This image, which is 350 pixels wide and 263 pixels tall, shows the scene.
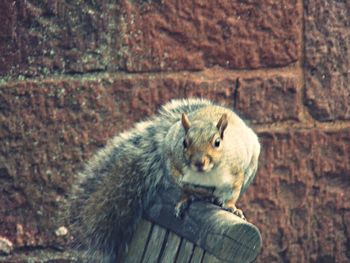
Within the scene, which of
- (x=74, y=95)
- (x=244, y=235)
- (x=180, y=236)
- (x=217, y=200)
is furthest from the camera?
(x=74, y=95)

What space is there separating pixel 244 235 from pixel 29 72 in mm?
1672

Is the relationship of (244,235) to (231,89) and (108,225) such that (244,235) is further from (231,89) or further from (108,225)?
(231,89)

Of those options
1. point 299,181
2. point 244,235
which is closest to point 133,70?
point 299,181

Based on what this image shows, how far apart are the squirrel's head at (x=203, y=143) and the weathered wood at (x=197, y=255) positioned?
0.45 m

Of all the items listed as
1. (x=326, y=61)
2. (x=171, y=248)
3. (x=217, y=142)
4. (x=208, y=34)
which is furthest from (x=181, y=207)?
(x=326, y=61)

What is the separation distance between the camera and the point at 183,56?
4152 millimetres

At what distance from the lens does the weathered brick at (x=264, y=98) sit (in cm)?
421

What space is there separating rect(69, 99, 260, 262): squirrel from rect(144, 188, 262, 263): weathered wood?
146mm

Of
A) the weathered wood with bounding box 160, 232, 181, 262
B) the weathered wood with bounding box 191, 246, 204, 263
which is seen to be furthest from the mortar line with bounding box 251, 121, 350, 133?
the weathered wood with bounding box 191, 246, 204, 263

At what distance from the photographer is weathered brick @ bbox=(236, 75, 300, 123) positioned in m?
4.21

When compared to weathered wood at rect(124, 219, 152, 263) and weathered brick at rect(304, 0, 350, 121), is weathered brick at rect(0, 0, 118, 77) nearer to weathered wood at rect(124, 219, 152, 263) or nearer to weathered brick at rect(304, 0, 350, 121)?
weathered brick at rect(304, 0, 350, 121)

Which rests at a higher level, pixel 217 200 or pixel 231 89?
pixel 231 89

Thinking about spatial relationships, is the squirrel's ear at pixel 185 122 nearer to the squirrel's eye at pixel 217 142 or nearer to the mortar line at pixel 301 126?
the squirrel's eye at pixel 217 142

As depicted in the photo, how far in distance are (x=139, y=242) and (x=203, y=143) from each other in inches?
13.8
